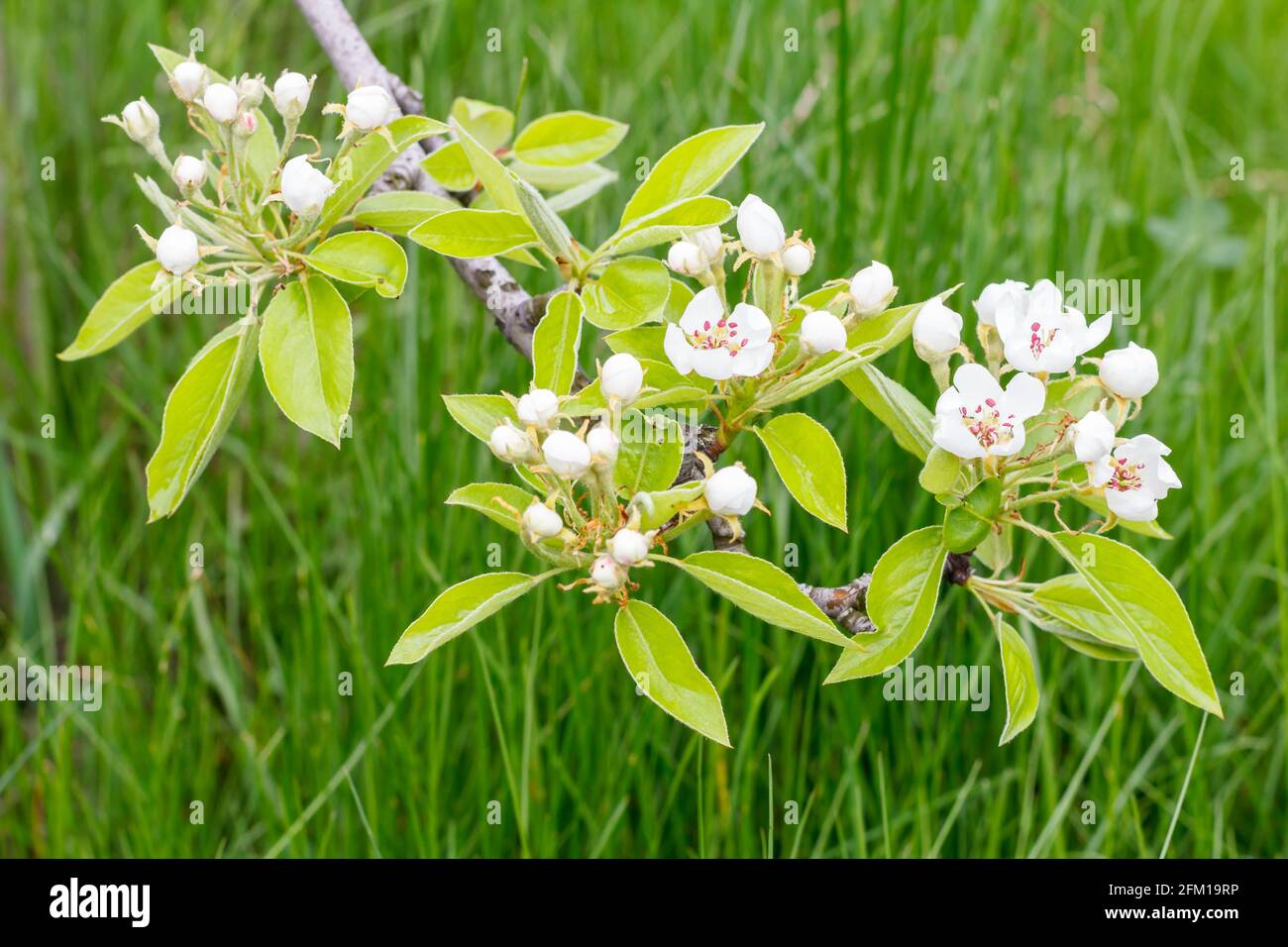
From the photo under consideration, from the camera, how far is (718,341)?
0.80 metres

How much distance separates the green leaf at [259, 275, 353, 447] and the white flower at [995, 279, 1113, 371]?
17.2 inches

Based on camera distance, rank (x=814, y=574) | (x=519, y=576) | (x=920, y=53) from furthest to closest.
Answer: (x=920, y=53) → (x=814, y=574) → (x=519, y=576)

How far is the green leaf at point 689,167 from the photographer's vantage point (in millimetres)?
872

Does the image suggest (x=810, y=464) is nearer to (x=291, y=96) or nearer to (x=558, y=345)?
(x=558, y=345)

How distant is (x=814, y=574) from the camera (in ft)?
5.34

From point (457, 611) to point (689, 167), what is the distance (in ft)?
1.17

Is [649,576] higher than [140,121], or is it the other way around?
[140,121]

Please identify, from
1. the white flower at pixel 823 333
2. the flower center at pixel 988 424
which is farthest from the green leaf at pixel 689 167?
the flower center at pixel 988 424

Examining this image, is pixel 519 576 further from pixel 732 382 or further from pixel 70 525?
pixel 70 525

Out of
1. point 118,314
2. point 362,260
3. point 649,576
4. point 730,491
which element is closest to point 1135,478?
point 730,491

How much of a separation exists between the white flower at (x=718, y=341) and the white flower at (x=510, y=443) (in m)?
0.11

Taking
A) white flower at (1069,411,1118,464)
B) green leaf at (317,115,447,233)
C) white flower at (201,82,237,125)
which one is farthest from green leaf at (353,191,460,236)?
white flower at (1069,411,1118,464)
